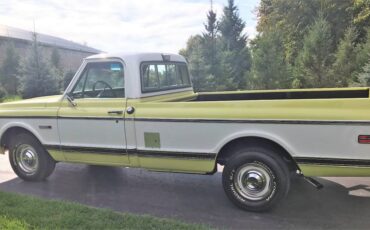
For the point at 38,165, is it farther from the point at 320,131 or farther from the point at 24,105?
the point at 320,131

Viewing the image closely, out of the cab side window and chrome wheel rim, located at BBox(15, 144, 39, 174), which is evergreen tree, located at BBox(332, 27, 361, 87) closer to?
the cab side window

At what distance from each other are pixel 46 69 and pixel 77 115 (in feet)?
60.1

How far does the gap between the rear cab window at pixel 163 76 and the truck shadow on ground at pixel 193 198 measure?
1.45 meters

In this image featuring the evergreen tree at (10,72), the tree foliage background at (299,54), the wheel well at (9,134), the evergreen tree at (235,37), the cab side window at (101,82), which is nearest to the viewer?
the cab side window at (101,82)

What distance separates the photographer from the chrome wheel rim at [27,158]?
5.58m

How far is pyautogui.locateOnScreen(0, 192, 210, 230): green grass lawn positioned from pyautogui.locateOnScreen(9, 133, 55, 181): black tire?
3.49 feet

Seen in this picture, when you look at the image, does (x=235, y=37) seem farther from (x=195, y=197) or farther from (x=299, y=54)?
(x=195, y=197)

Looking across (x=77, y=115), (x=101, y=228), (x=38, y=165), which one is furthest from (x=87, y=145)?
(x=101, y=228)

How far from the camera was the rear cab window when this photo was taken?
197 inches

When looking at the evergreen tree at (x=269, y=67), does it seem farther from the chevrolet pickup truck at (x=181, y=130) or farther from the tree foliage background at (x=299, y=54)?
the chevrolet pickup truck at (x=181, y=130)

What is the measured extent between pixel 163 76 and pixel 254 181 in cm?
218

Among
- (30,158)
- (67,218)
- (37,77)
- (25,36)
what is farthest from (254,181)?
(25,36)

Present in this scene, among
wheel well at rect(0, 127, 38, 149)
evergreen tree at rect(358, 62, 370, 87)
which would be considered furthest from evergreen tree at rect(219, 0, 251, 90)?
wheel well at rect(0, 127, 38, 149)

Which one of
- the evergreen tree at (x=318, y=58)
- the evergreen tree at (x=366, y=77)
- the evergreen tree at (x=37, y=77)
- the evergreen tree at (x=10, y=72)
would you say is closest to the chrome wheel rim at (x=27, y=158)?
the evergreen tree at (x=366, y=77)
